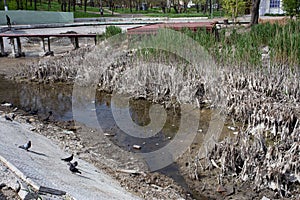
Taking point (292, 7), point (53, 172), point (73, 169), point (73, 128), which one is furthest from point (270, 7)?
point (53, 172)

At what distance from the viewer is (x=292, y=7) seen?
49.4ft

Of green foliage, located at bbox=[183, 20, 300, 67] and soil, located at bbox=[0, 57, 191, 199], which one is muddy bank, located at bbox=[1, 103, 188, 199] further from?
green foliage, located at bbox=[183, 20, 300, 67]

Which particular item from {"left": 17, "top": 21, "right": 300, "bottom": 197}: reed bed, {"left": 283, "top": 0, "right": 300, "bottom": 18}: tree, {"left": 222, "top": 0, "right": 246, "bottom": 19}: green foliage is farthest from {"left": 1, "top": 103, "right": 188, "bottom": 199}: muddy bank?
{"left": 283, "top": 0, "right": 300, "bottom": 18}: tree

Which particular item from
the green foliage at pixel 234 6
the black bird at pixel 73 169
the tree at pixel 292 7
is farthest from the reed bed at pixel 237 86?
the tree at pixel 292 7

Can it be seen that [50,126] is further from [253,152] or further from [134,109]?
[253,152]

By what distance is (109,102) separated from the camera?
24.4 feet

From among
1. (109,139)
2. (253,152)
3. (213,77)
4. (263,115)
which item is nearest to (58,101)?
(109,139)

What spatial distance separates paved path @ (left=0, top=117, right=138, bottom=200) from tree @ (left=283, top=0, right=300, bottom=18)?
13.5 m

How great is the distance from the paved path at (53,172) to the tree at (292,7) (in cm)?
1346

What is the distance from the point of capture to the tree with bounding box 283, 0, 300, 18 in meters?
14.9

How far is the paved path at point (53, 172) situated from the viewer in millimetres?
3043

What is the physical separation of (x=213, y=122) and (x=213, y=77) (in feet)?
3.15

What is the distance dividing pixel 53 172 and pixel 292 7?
14390mm

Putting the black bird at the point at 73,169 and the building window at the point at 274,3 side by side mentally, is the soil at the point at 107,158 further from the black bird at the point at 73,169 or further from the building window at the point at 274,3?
the building window at the point at 274,3
